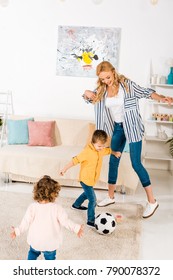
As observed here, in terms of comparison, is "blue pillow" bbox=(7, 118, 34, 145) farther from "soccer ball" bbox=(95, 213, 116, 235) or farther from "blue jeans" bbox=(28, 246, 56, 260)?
"blue jeans" bbox=(28, 246, 56, 260)

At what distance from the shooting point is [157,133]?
5449mm

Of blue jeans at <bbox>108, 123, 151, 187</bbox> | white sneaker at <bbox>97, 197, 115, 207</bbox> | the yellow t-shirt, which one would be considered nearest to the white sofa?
white sneaker at <bbox>97, 197, 115, 207</bbox>

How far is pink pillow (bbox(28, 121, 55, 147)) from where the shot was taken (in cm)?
458

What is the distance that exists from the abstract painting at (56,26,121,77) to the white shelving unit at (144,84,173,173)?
755 millimetres

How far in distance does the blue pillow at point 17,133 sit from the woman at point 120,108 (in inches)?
58.2

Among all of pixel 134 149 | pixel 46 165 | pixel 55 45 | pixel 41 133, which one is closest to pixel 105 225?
pixel 134 149

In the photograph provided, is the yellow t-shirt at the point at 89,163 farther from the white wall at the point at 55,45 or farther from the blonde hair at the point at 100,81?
the white wall at the point at 55,45

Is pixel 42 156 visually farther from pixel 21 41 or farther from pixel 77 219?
pixel 21 41

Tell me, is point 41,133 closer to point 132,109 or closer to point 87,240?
point 132,109

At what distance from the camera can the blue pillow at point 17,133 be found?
4617mm

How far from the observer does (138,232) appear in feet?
10.1

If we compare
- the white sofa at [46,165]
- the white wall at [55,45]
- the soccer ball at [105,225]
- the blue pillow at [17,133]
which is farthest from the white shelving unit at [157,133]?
the soccer ball at [105,225]

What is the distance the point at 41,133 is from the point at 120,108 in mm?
1564

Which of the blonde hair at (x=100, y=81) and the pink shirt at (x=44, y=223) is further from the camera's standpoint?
the blonde hair at (x=100, y=81)
